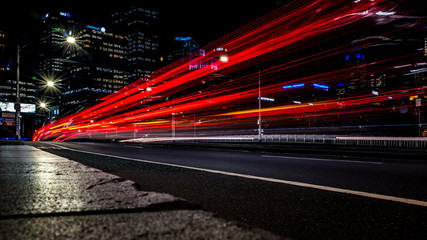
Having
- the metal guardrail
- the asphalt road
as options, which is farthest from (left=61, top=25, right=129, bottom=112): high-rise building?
the asphalt road

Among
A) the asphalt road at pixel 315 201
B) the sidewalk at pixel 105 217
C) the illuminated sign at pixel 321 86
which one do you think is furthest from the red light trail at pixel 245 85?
the sidewalk at pixel 105 217

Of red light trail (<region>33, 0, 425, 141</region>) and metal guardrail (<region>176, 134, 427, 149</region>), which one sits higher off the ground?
red light trail (<region>33, 0, 425, 141</region>)

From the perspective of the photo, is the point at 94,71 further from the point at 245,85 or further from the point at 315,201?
the point at 315,201

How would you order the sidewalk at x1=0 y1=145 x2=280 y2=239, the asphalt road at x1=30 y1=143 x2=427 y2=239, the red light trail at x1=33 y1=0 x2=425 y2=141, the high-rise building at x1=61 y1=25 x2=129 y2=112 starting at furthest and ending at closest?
the high-rise building at x1=61 y1=25 x2=129 y2=112 < the red light trail at x1=33 y1=0 x2=425 y2=141 < the asphalt road at x1=30 y1=143 x2=427 y2=239 < the sidewalk at x1=0 y1=145 x2=280 y2=239

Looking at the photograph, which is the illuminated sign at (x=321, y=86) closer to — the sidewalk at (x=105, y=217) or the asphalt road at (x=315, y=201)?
the asphalt road at (x=315, y=201)

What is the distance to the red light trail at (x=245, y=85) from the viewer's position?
29.1 m

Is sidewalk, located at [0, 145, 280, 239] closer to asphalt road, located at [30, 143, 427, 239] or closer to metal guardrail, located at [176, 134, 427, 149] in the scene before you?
asphalt road, located at [30, 143, 427, 239]

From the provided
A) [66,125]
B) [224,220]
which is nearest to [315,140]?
[224,220]

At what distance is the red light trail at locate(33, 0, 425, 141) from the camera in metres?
29.1

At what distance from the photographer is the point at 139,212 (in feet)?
6.95

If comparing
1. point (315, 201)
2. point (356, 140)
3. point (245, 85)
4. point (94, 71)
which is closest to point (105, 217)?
point (315, 201)

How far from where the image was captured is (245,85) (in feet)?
210

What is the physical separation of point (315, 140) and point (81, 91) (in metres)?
139

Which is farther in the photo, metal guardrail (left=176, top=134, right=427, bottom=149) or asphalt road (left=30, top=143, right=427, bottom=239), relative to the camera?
metal guardrail (left=176, top=134, right=427, bottom=149)
